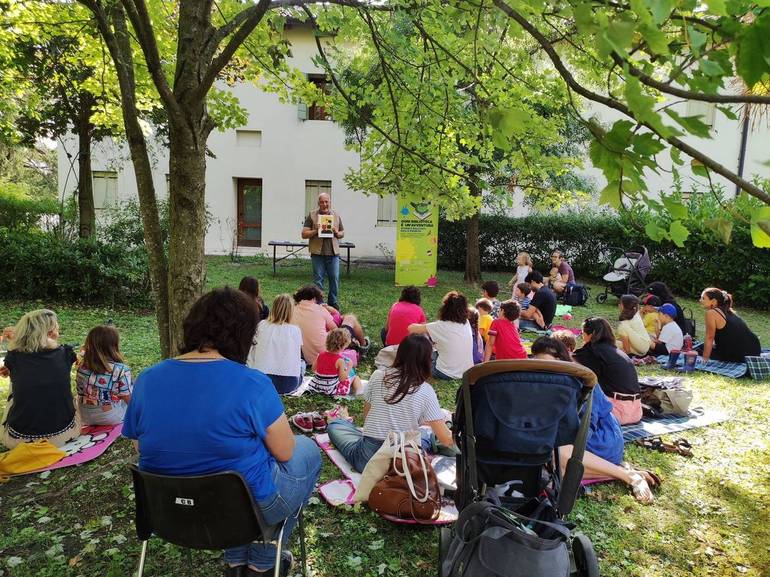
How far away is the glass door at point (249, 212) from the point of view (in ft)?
62.3

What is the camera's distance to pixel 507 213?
18.0 m

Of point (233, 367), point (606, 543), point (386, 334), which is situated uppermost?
point (233, 367)

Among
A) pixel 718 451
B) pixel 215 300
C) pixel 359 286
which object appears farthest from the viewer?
pixel 359 286

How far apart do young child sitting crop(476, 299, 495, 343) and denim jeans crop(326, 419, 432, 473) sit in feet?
11.0

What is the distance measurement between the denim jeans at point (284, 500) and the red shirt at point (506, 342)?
409cm

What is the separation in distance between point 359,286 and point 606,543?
33.7ft

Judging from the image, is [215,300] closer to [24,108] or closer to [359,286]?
[359,286]

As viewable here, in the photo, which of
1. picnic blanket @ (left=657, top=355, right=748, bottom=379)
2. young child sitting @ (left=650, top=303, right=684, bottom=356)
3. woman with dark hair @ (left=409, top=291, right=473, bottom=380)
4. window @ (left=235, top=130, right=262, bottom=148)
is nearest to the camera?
woman with dark hair @ (left=409, top=291, right=473, bottom=380)

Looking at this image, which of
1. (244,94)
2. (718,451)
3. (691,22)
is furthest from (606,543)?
(244,94)

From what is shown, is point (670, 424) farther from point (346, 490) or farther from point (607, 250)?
point (607, 250)

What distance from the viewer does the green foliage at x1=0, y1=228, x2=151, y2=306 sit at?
920 cm

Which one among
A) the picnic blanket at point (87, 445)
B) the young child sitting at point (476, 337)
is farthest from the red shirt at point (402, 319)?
the picnic blanket at point (87, 445)

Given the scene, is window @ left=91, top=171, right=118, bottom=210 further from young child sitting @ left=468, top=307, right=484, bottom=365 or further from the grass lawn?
the grass lawn

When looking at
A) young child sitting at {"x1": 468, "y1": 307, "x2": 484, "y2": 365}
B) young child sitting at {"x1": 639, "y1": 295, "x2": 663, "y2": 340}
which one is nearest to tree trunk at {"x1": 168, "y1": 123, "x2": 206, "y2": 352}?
young child sitting at {"x1": 468, "y1": 307, "x2": 484, "y2": 365}
